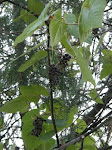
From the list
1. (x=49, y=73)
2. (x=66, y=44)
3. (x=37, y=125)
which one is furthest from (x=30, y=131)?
(x=66, y=44)

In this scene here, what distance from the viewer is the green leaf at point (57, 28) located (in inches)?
20.1

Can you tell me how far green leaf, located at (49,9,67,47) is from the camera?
0.51 m

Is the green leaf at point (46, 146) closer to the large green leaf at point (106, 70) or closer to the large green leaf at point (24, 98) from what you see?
the large green leaf at point (24, 98)

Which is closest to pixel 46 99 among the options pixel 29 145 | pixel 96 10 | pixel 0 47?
pixel 29 145

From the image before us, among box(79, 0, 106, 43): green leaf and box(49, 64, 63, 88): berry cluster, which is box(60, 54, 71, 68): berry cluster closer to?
box(49, 64, 63, 88): berry cluster

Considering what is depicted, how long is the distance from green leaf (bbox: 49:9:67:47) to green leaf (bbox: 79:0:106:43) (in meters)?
0.06

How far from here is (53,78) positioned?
695 millimetres

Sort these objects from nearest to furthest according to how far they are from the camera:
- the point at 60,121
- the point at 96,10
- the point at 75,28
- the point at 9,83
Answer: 1. the point at 96,10
2. the point at 75,28
3. the point at 60,121
4. the point at 9,83

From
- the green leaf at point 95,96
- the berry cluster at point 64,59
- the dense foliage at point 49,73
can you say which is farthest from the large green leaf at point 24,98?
the green leaf at point 95,96

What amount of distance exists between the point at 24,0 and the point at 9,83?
1.03ft

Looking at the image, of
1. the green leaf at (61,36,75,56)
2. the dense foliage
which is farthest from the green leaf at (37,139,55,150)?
the green leaf at (61,36,75,56)

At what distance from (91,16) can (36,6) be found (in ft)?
1.54

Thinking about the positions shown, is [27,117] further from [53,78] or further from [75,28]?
[75,28]

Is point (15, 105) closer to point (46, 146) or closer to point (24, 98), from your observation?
point (24, 98)
